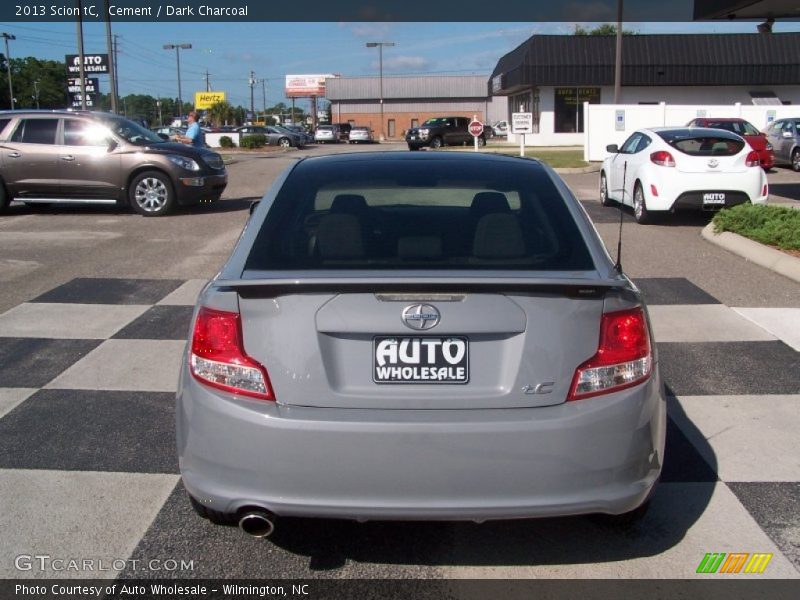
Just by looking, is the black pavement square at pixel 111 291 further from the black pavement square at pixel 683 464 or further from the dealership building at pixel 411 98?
the dealership building at pixel 411 98

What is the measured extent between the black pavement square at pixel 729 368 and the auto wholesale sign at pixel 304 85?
330 feet

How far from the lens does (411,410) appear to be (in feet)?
9.66

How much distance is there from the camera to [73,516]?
378 cm

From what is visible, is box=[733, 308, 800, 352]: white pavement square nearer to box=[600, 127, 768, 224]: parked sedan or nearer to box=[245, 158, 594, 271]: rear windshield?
box=[245, 158, 594, 271]: rear windshield

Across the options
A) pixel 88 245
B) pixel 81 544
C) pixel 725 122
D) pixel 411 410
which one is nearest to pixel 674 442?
pixel 411 410

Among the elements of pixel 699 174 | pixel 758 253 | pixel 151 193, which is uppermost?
pixel 699 174

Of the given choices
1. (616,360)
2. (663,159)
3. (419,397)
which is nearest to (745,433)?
(616,360)

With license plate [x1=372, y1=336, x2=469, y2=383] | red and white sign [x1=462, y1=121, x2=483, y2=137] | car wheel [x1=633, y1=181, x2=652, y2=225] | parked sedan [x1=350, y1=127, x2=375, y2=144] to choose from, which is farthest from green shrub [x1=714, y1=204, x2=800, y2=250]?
parked sedan [x1=350, y1=127, x2=375, y2=144]

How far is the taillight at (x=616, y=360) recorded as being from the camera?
3.01m

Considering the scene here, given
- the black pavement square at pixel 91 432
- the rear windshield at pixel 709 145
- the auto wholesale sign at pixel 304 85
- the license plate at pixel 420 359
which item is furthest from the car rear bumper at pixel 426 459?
the auto wholesale sign at pixel 304 85

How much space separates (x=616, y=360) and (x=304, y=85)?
106 m

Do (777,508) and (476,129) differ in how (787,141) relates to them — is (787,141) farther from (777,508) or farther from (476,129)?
(777,508)

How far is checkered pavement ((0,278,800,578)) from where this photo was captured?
3.40 meters

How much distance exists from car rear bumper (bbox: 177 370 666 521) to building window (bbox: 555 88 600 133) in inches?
1744
